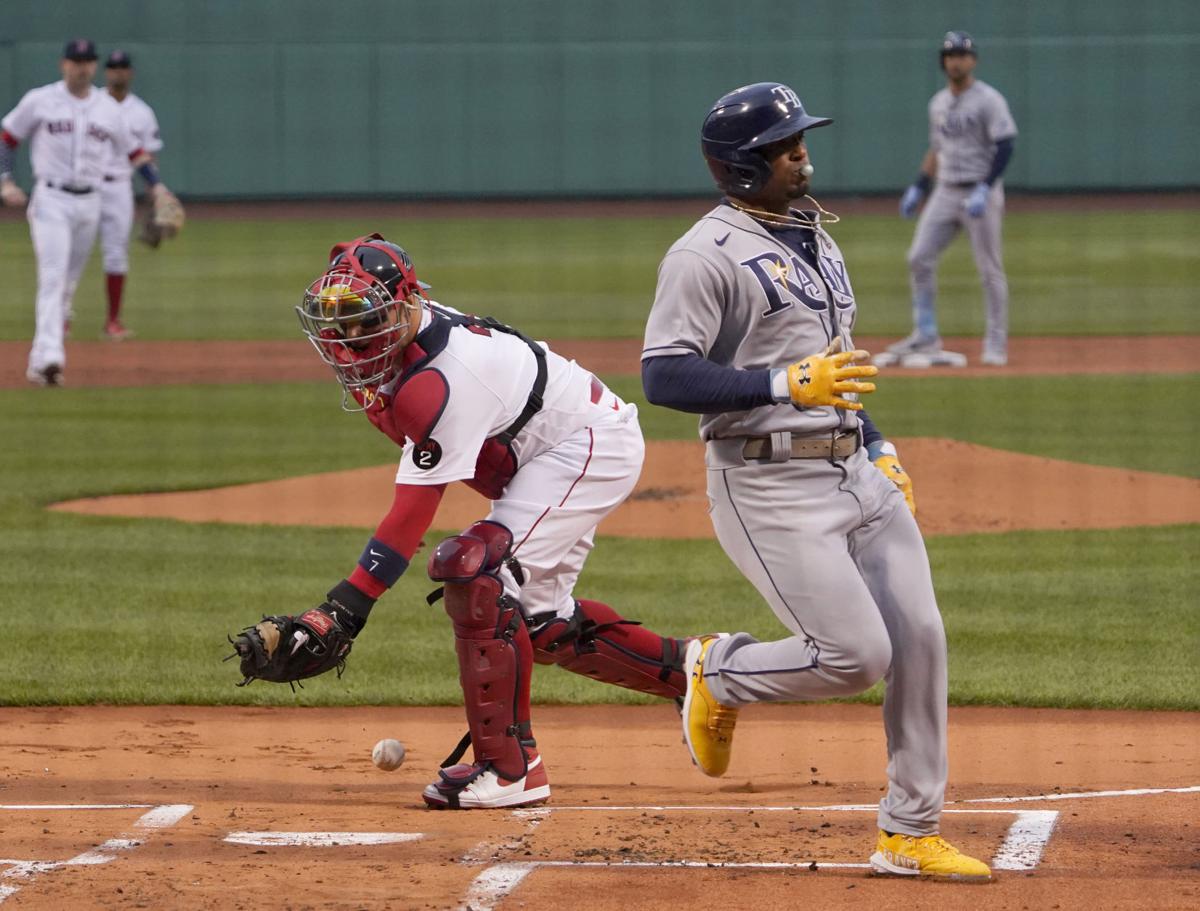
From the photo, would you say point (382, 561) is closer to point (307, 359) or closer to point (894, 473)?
point (894, 473)

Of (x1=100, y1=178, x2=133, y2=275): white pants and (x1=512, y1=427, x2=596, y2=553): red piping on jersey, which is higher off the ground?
(x1=512, y1=427, x2=596, y2=553): red piping on jersey

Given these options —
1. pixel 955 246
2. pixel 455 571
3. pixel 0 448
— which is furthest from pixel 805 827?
pixel 955 246

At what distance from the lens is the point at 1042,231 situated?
3212 centimetres

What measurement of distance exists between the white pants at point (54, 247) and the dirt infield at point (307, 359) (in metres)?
0.81

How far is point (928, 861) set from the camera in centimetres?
430

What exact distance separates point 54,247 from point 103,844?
10469mm

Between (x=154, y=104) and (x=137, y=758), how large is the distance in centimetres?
3016

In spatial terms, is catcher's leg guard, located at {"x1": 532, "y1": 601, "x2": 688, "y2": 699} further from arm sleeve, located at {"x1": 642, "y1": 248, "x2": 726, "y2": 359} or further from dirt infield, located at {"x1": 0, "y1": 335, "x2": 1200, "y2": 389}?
dirt infield, located at {"x1": 0, "y1": 335, "x2": 1200, "y2": 389}

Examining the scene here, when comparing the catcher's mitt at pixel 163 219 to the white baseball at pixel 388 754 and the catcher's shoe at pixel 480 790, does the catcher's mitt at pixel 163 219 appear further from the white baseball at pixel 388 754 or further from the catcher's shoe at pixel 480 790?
the catcher's shoe at pixel 480 790

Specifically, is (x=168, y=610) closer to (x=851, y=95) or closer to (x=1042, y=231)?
(x=1042, y=231)

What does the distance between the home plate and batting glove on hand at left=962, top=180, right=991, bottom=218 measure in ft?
35.9

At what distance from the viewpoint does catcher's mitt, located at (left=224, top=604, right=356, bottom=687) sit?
4.85m

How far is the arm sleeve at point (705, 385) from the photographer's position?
14.0ft

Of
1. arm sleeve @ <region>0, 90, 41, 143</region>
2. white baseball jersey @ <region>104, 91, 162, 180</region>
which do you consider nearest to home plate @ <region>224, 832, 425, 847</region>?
arm sleeve @ <region>0, 90, 41, 143</region>
